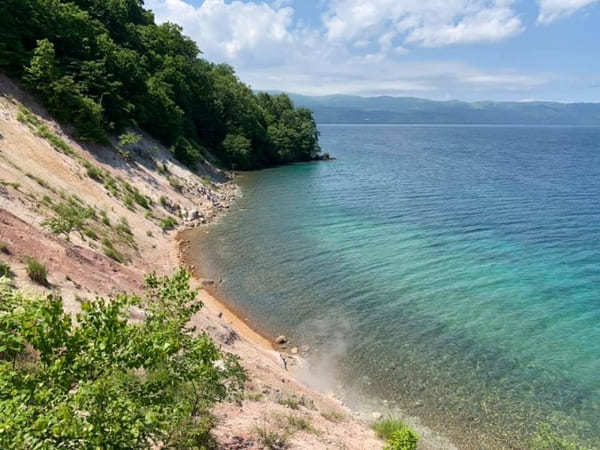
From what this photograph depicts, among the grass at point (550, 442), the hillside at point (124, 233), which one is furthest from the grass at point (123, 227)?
the grass at point (550, 442)

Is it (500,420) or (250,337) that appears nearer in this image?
(500,420)

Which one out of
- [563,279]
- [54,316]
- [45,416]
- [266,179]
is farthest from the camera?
[266,179]

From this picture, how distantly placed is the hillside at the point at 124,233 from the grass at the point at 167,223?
11cm

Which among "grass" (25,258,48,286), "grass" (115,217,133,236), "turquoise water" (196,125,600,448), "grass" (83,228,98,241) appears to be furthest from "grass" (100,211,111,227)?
"grass" (25,258,48,286)

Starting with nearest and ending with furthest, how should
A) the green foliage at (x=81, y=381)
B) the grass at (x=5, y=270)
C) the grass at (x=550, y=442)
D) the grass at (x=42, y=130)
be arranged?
the green foliage at (x=81, y=381), the grass at (x=5, y=270), the grass at (x=550, y=442), the grass at (x=42, y=130)

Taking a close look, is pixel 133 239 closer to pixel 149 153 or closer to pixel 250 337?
pixel 250 337

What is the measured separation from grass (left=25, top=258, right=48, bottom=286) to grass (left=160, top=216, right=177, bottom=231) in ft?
66.5

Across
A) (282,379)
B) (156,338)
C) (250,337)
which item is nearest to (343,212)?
(250,337)

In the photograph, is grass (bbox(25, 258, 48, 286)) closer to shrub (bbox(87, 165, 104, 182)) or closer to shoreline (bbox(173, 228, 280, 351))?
shoreline (bbox(173, 228, 280, 351))

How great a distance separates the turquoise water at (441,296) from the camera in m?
17.0

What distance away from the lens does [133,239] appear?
2894cm

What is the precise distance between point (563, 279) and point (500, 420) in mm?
16168

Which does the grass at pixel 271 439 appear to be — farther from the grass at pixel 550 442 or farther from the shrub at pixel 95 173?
the shrub at pixel 95 173

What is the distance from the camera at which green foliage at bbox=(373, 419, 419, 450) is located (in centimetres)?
1170
